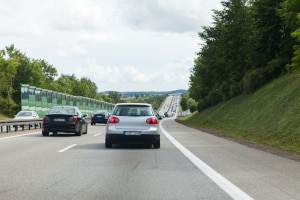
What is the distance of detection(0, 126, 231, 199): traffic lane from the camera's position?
19.5 ft

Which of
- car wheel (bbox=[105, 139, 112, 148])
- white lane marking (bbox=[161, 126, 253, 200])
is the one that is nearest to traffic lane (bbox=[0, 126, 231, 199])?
white lane marking (bbox=[161, 126, 253, 200])

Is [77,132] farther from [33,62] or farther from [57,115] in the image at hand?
[33,62]

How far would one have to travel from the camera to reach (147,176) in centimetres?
759

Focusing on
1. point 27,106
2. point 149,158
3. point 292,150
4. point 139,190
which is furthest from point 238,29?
point 139,190

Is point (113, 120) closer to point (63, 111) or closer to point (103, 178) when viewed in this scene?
point (103, 178)

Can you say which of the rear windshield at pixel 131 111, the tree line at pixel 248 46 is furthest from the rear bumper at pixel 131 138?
the tree line at pixel 248 46

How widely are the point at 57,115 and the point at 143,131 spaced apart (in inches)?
290

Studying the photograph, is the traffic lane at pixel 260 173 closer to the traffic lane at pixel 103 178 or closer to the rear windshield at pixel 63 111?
the traffic lane at pixel 103 178

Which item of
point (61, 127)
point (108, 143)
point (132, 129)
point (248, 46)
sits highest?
point (248, 46)

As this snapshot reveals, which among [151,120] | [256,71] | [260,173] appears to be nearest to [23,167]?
[260,173]

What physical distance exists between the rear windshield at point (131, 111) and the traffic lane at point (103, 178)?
9.02 ft

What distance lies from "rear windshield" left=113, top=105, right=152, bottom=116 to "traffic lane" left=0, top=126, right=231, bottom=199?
2750 mm

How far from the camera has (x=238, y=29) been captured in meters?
45.5

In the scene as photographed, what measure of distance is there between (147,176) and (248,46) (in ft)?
117
